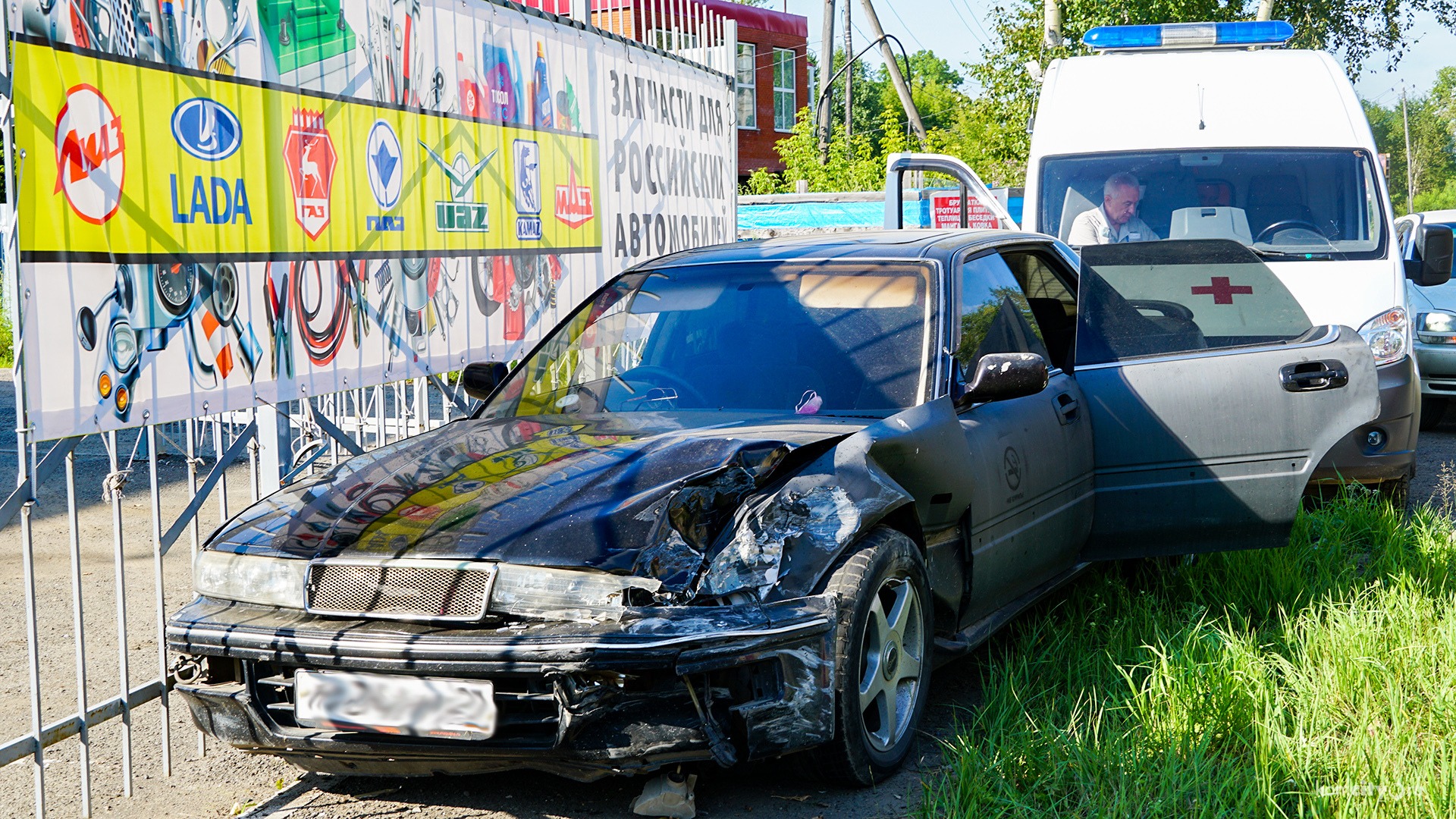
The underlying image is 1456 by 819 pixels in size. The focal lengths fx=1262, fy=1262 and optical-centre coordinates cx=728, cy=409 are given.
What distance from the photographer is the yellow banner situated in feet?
11.4

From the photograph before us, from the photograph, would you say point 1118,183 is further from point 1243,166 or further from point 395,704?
point 395,704

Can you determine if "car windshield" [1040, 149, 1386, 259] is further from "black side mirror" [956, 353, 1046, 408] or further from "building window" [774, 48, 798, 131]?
"building window" [774, 48, 798, 131]

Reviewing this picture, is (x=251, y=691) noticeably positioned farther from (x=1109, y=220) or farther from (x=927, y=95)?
(x=927, y=95)

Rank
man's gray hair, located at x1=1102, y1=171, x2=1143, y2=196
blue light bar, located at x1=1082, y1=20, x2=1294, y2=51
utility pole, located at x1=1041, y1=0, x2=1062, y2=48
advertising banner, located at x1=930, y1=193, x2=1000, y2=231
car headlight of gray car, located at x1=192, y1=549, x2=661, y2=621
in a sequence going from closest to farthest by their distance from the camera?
car headlight of gray car, located at x1=192, y1=549, x2=661, y2=621 → man's gray hair, located at x1=1102, y1=171, x2=1143, y2=196 → blue light bar, located at x1=1082, y1=20, x2=1294, y2=51 → advertising banner, located at x1=930, y1=193, x2=1000, y2=231 → utility pole, located at x1=1041, y1=0, x2=1062, y2=48

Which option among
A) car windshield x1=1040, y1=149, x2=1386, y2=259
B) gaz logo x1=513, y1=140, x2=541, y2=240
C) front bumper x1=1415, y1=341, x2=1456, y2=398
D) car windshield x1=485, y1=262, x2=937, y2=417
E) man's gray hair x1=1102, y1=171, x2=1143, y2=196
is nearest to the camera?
car windshield x1=485, y1=262, x2=937, y2=417

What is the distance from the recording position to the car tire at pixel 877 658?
3.18 metres

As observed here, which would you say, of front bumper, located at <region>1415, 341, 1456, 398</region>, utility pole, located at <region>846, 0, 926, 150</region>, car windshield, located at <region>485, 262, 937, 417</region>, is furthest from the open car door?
utility pole, located at <region>846, 0, 926, 150</region>

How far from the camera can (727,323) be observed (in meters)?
4.30

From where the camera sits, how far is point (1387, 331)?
21.8 ft

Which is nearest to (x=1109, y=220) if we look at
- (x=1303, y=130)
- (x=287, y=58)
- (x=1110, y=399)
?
(x=1303, y=130)

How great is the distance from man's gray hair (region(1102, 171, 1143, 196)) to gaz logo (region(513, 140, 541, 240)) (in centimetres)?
357

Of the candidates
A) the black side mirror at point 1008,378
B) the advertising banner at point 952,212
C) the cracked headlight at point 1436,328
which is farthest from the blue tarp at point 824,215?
the black side mirror at point 1008,378

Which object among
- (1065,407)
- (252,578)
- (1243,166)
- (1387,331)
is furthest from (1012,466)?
(1243,166)

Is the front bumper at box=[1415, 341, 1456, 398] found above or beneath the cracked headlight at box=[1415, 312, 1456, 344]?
beneath
